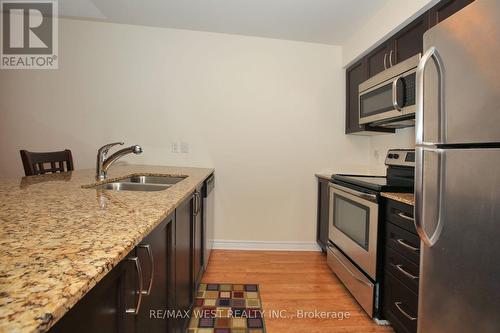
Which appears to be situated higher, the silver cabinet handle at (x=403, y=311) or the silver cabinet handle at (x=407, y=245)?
the silver cabinet handle at (x=407, y=245)

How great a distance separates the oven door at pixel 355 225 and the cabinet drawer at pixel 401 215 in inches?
3.5

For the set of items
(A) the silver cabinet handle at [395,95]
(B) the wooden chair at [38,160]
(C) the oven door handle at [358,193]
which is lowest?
(C) the oven door handle at [358,193]

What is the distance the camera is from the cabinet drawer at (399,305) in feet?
4.58

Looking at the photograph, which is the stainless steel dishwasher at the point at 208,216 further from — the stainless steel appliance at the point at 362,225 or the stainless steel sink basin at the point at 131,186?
the stainless steel appliance at the point at 362,225

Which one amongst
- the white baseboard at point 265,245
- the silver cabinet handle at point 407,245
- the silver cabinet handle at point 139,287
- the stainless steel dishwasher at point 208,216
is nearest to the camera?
the silver cabinet handle at point 139,287

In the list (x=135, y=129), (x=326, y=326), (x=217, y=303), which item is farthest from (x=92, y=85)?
(x=326, y=326)

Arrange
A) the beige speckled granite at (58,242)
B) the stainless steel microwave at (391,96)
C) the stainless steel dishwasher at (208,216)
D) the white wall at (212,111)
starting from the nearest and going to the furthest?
the beige speckled granite at (58,242)
the stainless steel microwave at (391,96)
the stainless steel dishwasher at (208,216)
the white wall at (212,111)

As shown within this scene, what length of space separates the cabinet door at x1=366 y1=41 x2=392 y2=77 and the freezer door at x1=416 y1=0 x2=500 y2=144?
120 centimetres

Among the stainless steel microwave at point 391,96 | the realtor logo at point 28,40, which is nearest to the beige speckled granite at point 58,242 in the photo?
the stainless steel microwave at point 391,96

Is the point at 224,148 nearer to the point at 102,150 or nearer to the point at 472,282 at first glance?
the point at 102,150

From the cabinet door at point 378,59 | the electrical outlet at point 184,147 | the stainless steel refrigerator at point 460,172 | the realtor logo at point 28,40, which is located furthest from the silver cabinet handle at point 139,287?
the realtor logo at point 28,40

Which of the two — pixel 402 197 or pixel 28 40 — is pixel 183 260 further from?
pixel 28 40

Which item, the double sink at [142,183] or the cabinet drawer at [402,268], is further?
the double sink at [142,183]

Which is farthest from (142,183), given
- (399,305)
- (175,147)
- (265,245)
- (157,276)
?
(399,305)
